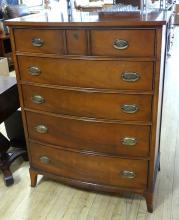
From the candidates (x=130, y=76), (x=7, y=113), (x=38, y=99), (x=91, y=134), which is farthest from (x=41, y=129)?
(x=130, y=76)

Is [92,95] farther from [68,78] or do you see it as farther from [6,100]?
[6,100]

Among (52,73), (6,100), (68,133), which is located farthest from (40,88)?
(6,100)

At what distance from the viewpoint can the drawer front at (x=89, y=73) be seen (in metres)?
1.33

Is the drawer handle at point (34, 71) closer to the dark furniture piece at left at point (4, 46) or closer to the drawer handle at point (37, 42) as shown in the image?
the drawer handle at point (37, 42)

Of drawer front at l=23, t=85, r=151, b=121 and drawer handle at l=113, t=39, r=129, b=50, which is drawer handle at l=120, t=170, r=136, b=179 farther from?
drawer handle at l=113, t=39, r=129, b=50

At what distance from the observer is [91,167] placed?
1678mm

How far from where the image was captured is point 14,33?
4.83 feet

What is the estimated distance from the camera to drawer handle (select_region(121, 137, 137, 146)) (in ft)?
4.94

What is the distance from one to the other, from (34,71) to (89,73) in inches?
12.5

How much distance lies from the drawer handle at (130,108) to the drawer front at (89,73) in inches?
3.8

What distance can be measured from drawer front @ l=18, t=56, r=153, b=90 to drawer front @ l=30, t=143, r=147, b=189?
45cm

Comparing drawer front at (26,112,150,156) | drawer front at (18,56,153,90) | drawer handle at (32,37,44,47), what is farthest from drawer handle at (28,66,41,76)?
drawer front at (26,112,150,156)

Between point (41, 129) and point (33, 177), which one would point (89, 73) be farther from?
point (33, 177)

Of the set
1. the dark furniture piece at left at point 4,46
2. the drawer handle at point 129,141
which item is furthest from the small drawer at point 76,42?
the dark furniture piece at left at point 4,46
